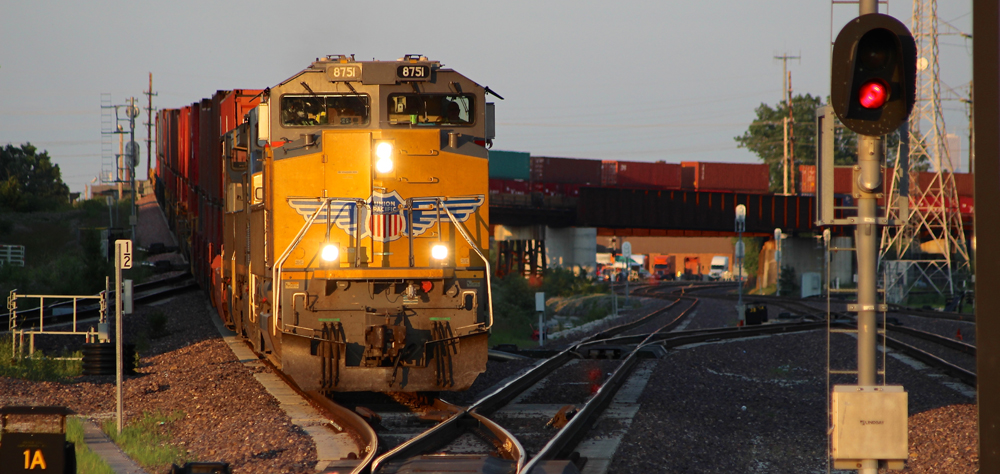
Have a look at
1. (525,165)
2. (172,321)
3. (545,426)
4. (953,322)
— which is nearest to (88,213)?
(525,165)

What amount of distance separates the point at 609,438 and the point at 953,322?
21.2 metres

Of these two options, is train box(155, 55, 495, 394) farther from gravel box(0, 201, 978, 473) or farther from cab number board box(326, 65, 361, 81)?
gravel box(0, 201, 978, 473)

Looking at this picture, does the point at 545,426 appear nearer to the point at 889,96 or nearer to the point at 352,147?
the point at 352,147

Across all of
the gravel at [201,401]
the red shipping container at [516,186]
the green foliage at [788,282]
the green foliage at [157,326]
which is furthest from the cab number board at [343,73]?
the green foliage at [788,282]

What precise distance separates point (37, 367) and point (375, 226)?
749cm

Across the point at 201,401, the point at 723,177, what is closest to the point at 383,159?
the point at 201,401

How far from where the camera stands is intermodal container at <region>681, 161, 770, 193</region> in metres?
57.0

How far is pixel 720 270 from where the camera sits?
90938 millimetres

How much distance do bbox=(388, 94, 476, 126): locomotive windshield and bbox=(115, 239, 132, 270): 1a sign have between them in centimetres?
349

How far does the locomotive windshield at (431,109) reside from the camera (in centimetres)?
1073

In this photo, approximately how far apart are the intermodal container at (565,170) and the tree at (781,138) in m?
32.3

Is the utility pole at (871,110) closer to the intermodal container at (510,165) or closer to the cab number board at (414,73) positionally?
the cab number board at (414,73)

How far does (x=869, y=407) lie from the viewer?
16.8 feet

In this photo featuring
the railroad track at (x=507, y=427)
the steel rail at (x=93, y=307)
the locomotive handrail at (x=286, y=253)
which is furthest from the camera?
the steel rail at (x=93, y=307)
